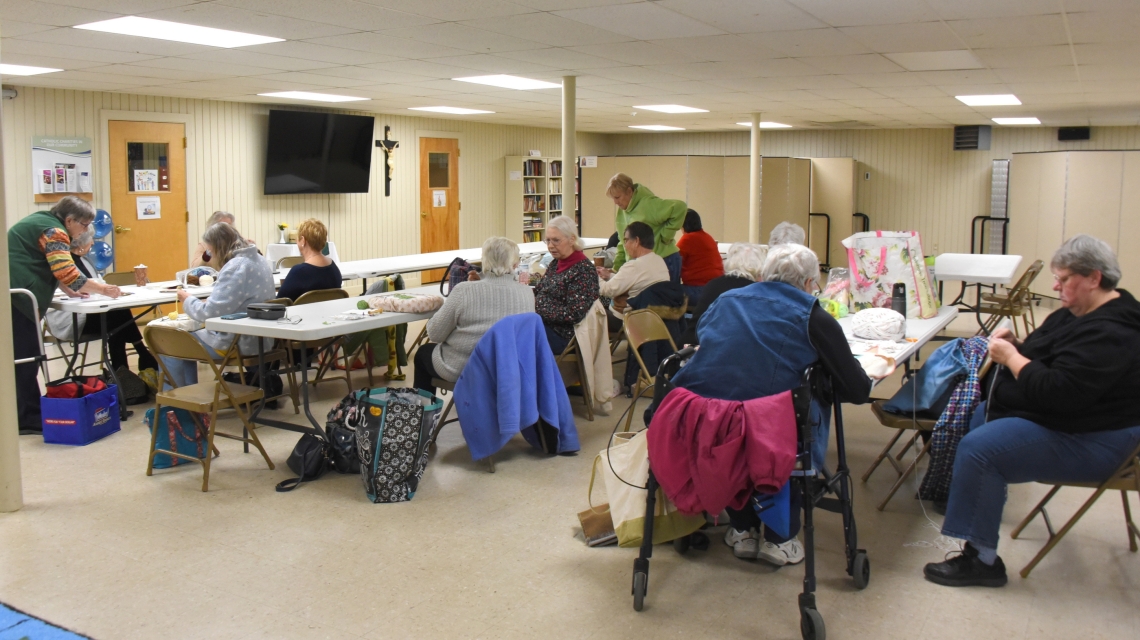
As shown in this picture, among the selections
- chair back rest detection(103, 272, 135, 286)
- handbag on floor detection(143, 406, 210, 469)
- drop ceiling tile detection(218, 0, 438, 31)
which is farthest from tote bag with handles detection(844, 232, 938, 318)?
chair back rest detection(103, 272, 135, 286)

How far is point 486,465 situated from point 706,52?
350cm

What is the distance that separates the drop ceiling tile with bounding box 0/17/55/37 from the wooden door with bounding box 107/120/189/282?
3.86 meters

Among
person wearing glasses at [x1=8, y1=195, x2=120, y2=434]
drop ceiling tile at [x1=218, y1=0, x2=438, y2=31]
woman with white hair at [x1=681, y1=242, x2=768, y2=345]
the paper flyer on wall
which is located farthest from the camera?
the paper flyer on wall

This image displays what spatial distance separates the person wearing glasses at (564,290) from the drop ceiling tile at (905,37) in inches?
82.9

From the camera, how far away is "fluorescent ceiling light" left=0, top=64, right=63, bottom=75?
22.9ft

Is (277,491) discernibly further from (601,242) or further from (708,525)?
(601,242)

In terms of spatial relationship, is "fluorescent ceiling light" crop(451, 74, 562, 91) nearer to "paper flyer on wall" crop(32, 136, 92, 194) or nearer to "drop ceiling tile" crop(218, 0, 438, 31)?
"drop ceiling tile" crop(218, 0, 438, 31)

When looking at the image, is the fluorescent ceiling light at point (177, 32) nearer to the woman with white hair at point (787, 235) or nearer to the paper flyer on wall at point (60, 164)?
the woman with white hair at point (787, 235)

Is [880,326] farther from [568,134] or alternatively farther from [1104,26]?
[568,134]

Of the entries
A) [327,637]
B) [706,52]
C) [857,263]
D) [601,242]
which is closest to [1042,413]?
[857,263]

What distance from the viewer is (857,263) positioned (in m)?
4.99

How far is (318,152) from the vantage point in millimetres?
11094

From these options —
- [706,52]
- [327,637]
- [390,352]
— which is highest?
[706,52]

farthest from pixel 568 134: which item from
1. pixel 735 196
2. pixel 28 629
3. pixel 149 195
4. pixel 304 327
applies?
pixel 735 196
